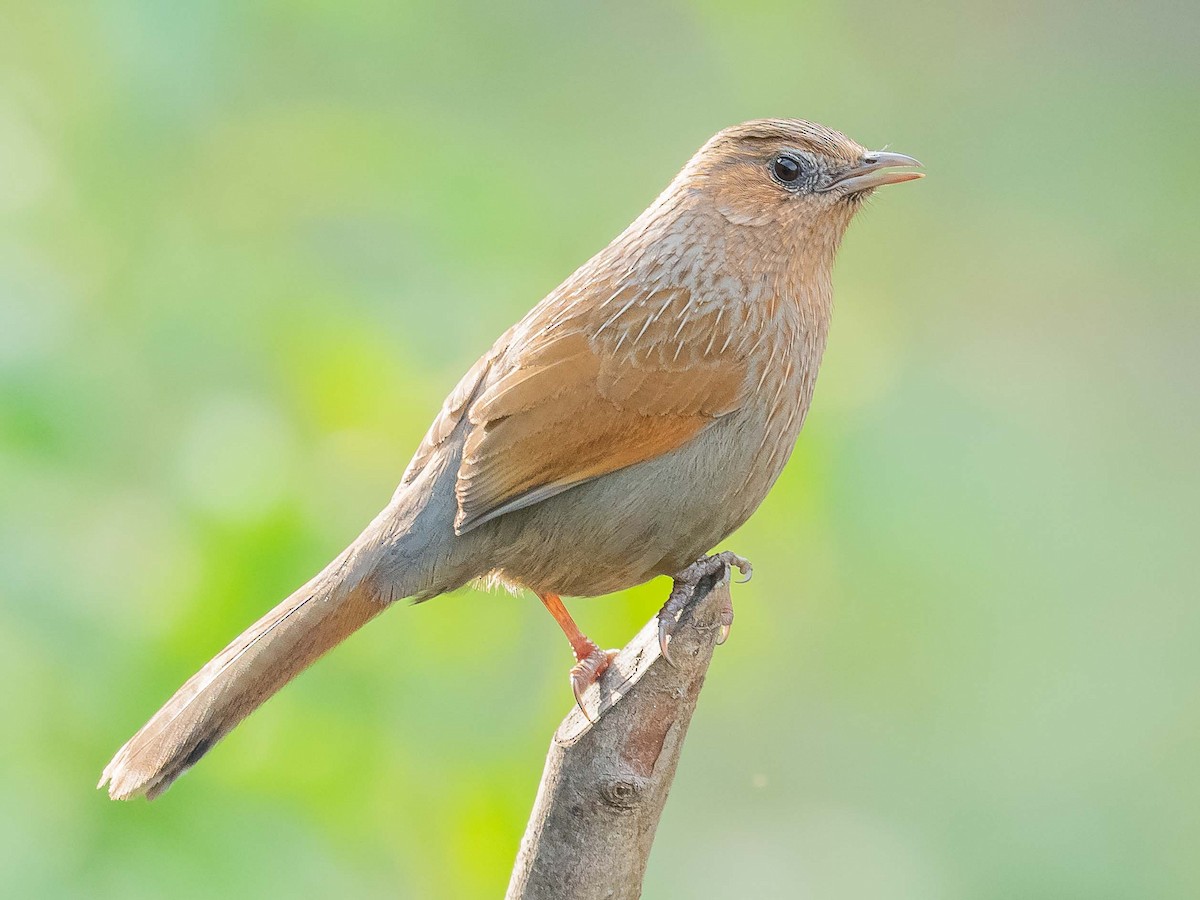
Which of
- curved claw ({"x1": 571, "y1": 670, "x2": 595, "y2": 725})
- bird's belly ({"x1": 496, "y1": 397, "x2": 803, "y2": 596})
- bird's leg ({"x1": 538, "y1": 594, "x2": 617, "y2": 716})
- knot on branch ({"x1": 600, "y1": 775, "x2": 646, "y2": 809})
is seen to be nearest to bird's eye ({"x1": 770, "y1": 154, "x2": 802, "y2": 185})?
bird's belly ({"x1": 496, "y1": 397, "x2": 803, "y2": 596})

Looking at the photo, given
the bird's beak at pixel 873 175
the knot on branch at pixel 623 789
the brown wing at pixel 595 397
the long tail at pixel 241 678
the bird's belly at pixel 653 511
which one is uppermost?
the bird's beak at pixel 873 175

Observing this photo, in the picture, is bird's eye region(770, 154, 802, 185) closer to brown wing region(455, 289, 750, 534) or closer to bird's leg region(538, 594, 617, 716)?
brown wing region(455, 289, 750, 534)

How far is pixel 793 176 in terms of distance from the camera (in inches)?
121

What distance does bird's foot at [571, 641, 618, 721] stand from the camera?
2826 millimetres

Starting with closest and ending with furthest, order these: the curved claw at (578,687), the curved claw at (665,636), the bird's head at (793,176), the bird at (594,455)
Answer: the curved claw at (665,636) → the bird at (594,455) → the curved claw at (578,687) → the bird's head at (793,176)

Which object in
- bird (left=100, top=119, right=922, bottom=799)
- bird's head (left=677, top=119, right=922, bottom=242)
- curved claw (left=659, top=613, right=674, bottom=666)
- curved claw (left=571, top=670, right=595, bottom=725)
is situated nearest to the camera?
curved claw (left=659, top=613, right=674, bottom=666)

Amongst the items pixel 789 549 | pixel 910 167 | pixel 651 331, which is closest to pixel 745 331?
pixel 651 331

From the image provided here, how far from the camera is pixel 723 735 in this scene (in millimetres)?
4348

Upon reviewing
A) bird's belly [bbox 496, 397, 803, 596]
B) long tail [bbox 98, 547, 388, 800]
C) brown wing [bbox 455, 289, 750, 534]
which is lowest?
long tail [bbox 98, 547, 388, 800]

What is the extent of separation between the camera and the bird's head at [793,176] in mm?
3023

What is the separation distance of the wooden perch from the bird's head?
0.86 meters

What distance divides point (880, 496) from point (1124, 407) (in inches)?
39.8

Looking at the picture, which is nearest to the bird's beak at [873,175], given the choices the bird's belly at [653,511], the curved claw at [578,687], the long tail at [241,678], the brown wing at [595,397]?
the brown wing at [595,397]

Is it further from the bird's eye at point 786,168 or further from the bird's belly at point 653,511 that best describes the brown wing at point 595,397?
the bird's eye at point 786,168
